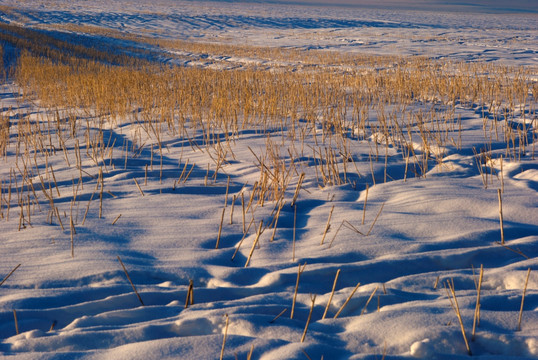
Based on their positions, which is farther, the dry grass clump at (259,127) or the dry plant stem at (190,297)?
the dry grass clump at (259,127)

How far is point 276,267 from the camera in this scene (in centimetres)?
192

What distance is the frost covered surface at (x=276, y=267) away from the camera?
1.39 metres

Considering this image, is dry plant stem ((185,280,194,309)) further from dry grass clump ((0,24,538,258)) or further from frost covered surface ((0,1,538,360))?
dry grass clump ((0,24,538,258))

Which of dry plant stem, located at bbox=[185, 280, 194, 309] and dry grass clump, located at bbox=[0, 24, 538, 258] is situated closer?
dry plant stem, located at bbox=[185, 280, 194, 309]

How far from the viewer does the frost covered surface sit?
4.56ft

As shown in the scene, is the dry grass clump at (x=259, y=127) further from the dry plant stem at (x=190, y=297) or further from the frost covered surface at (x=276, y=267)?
the dry plant stem at (x=190, y=297)

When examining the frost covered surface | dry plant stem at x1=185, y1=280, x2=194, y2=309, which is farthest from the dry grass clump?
dry plant stem at x1=185, y1=280, x2=194, y2=309

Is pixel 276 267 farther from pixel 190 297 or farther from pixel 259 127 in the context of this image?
pixel 259 127

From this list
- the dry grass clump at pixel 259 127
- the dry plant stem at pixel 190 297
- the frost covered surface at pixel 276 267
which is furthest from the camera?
the dry grass clump at pixel 259 127

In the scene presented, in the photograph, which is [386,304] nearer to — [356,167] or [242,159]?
[356,167]

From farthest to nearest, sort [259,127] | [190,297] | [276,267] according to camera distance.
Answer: [259,127], [276,267], [190,297]

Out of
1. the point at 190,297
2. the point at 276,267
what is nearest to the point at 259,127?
the point at 276,267

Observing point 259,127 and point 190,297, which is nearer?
point 190,297

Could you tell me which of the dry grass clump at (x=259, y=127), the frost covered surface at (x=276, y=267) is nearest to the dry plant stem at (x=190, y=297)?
the frost covered surface at (x=276, y=267)
